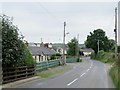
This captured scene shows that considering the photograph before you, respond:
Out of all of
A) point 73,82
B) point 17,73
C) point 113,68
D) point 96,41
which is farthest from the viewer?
point 96,41

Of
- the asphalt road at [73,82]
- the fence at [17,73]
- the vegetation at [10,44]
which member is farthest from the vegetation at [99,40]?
the vegetation at [10,44]

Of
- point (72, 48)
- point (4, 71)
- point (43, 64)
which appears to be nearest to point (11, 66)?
point (4, 71)

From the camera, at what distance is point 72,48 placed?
398ft

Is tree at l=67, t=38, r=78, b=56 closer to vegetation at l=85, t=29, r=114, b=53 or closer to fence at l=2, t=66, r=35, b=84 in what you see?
vegetation at l=85, t=29, r=114, b=53

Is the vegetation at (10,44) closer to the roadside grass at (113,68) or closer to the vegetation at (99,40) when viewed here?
the roadside grass at (113,68)

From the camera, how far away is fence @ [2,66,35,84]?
21.1m

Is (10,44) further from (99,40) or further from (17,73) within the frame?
(99,40)

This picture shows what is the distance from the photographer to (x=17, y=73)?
23906 mm

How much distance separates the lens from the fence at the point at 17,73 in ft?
69.2

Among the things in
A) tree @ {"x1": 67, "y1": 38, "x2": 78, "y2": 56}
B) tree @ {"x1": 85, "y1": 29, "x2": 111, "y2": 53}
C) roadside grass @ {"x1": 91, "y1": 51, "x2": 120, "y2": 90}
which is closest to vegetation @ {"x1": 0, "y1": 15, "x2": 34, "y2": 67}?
roadside grass @ {"x1": 91, "y1": 51, "x2": 120, "y2": 90}

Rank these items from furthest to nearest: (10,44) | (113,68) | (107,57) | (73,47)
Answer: (73,47)
(107,57)
(113,68)
(10,44)

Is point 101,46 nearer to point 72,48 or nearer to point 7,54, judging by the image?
point 72,48

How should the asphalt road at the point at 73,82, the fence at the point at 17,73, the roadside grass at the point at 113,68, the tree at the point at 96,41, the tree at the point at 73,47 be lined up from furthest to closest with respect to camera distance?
the tree at the point at 96,41
the tree at the point at 73,47
the fence at the point at 17,73
the asphalt road at the point at 73,82
the roadside grass at the point at 113,68

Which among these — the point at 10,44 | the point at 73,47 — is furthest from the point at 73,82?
the point at 73,47
